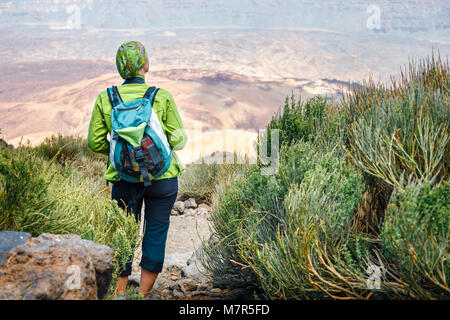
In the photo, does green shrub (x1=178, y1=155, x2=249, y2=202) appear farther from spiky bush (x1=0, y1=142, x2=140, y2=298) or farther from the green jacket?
the green jacket

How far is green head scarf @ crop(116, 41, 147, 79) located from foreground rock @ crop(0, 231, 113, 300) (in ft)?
4.64

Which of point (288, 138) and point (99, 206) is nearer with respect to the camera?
point (99, 206)

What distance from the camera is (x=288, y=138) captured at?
4.70 m

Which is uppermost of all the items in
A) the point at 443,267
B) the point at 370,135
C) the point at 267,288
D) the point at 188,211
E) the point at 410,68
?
the point at 410,68

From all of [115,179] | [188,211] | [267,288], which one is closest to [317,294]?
[267,288]

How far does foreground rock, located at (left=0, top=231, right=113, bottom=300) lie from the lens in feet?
7.61

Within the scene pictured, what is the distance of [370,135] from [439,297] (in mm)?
1435

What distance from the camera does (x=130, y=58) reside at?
331 cm

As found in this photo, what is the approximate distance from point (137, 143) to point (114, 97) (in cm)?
49

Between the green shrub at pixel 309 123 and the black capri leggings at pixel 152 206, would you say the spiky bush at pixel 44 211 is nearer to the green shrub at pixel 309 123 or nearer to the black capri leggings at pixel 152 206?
the black capri leggings at pixel 152 206

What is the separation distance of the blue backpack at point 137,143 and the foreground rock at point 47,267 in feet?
2.24

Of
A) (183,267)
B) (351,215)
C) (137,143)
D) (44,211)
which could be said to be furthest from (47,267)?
(183,267)

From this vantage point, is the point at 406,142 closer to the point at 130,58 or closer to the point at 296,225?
the point at 296,225
